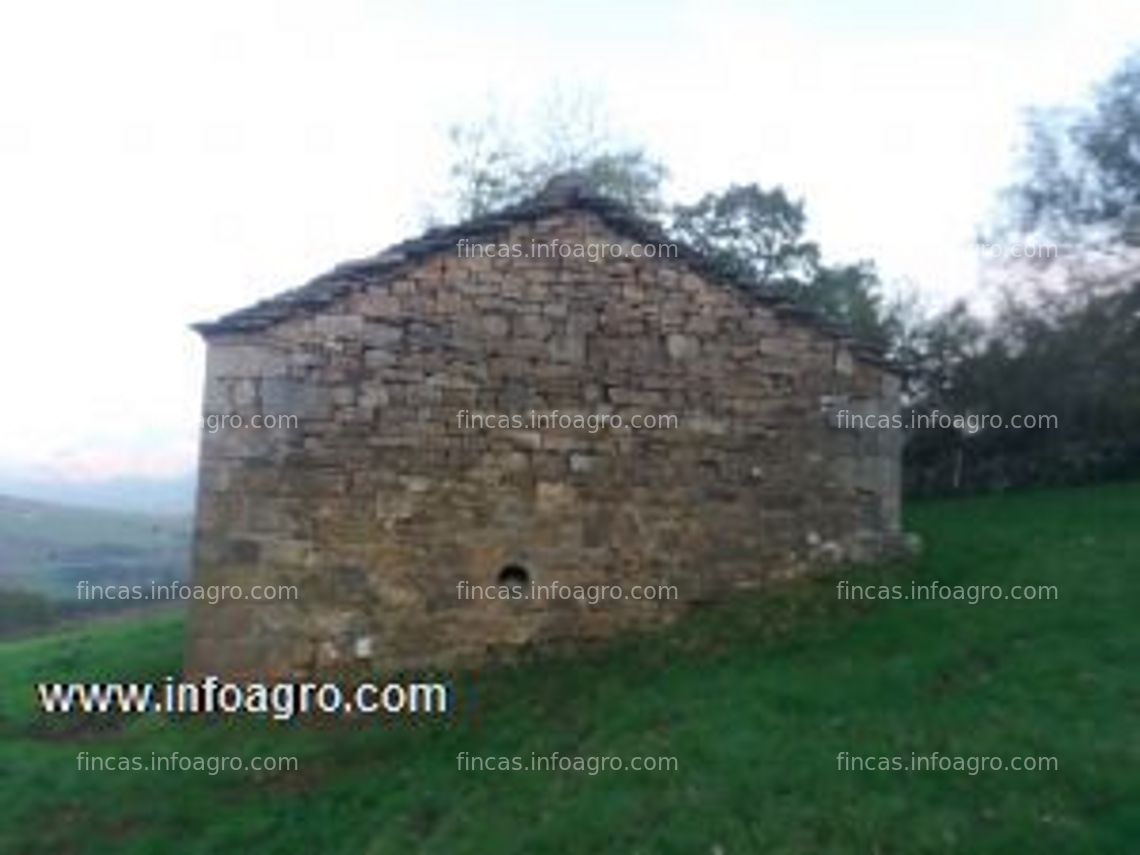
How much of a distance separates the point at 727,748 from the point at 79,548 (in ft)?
264

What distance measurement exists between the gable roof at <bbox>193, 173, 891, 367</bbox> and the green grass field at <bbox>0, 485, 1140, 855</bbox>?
326cm

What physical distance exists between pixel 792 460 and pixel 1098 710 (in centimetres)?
Answer: 504

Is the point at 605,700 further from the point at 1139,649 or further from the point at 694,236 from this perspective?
the point at 694,236

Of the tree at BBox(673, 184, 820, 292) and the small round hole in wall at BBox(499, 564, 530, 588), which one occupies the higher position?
the tree at BBox(673, 184, 820, 292)

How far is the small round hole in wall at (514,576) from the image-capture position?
13492 millimetres

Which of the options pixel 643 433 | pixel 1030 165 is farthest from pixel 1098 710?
pixel 1030 165

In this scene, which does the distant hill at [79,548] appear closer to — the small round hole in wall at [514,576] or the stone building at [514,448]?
the stone building at [514,448]

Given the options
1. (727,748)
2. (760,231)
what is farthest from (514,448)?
(760,231)

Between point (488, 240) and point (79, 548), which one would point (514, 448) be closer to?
point (488, 240)

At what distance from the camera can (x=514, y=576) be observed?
13555 millimetres

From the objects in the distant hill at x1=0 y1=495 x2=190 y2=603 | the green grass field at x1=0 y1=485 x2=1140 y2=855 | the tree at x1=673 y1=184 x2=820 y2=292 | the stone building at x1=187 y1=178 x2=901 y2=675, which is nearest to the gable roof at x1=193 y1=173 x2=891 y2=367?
the stone building at x1=187 y1=178 x2=901 y2=675

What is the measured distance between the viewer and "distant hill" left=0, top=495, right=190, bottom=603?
59.8m

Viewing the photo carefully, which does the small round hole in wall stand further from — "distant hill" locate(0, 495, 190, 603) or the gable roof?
"distant hill" locate(0, 495, 190, 603)

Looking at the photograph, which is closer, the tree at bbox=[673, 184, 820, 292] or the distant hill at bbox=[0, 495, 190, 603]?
the tree at bbox=[673, 184, 820, 292]
